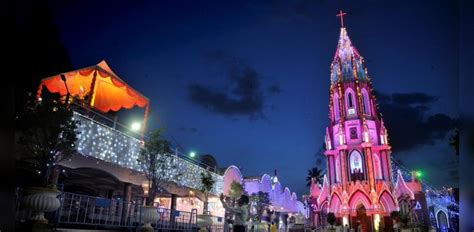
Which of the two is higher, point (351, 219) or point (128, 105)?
point (128, 105)

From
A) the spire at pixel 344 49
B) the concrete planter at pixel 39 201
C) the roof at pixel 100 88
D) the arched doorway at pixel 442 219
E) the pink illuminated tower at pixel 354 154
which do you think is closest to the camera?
the concrete planter at pixel 39 201

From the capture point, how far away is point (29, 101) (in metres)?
9.70

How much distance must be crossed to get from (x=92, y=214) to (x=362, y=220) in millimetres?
33285

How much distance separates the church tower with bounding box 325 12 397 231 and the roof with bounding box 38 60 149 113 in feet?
86.7

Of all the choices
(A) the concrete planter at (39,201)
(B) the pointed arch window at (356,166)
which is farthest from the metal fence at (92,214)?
(B) the pointed arch window at (356,166)

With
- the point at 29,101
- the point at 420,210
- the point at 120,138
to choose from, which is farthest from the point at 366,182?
the point at 29,101

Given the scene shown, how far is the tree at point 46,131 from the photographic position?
29.6 feet

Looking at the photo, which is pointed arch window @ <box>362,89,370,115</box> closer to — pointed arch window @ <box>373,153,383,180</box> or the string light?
pointed arch window @ <box>373,153,383,180</box>

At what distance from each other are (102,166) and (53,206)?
826cm

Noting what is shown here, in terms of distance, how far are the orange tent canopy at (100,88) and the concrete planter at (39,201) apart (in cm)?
1051

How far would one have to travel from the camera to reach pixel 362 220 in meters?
36.7

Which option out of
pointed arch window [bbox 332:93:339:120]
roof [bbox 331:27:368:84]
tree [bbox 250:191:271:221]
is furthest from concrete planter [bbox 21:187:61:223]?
roof [bbox 331:27:368:84]

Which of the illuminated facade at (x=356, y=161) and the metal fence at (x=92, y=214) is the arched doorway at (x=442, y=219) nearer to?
the illuminated facade at (x=356, y=161)

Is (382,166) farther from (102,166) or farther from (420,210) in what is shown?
(102,166)
